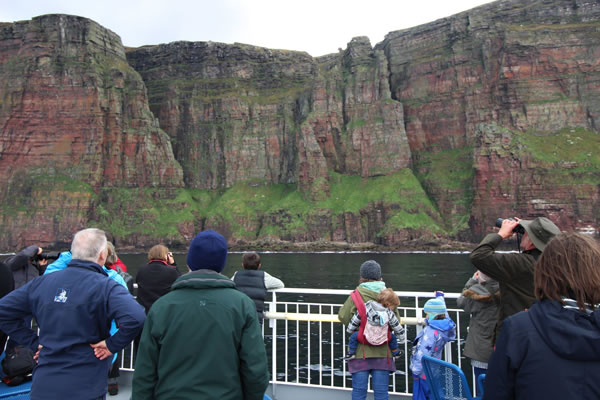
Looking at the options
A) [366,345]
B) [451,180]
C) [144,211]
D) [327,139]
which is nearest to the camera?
[366,345]

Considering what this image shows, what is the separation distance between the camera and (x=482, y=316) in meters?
5.45

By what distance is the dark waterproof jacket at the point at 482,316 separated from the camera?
5301mm

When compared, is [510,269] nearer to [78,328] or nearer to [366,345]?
[366,345]

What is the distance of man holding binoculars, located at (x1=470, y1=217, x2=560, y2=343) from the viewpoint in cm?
416

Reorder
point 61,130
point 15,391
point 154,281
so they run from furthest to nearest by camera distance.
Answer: point 61,130 → point 154,281 → point 15,391

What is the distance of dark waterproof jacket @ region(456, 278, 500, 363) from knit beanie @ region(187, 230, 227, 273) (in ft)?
11.8

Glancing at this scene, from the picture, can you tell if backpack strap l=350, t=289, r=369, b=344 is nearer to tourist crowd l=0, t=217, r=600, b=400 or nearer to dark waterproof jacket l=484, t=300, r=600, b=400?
tourist crowd l=0, t=217, r=600, b=400

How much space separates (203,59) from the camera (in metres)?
167

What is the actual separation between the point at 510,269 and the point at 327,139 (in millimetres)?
144688

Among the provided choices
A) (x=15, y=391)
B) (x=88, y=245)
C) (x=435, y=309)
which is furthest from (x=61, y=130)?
(x=435, y=309)

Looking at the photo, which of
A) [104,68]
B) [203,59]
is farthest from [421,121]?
[104,68]

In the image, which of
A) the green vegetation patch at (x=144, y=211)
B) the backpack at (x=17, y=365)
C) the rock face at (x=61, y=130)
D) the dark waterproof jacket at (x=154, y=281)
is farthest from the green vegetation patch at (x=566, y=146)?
the backpack at (x=17, y=365)

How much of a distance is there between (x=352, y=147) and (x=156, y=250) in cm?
14238

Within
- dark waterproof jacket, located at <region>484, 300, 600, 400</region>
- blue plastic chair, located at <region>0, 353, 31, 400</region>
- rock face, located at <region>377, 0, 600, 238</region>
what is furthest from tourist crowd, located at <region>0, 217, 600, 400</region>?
rock face, located at <region>377, 0, 600, 238</region>
